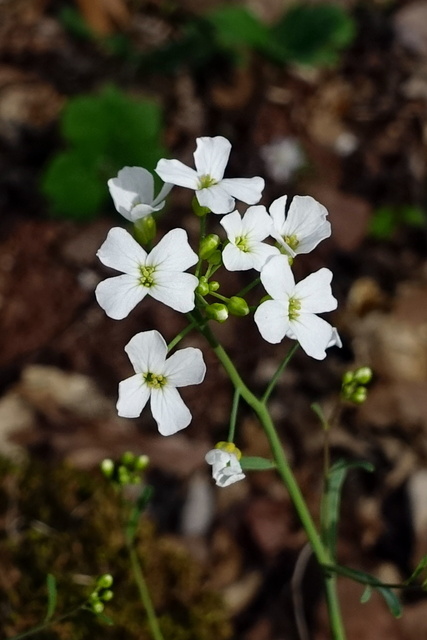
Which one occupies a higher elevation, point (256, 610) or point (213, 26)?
point (213, 26)

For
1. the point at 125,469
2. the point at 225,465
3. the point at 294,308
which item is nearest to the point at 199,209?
the point at 294,308

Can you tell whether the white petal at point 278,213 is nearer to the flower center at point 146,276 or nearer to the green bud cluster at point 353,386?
the flower center at point 146,276

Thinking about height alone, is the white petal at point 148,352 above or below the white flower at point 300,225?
below

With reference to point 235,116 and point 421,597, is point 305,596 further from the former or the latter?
point 235,116

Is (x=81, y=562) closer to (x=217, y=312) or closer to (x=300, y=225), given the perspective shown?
(x=217, y=312)

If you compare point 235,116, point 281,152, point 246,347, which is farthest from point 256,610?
point 235,116

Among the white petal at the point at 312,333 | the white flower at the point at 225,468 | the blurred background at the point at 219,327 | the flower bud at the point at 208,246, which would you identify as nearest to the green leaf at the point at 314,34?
the blurred background at the point at 219,327

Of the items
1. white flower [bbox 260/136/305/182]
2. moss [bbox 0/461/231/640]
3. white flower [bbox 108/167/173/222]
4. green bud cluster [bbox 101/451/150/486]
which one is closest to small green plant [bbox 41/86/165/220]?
white flower [bbox 260/136/305/182]

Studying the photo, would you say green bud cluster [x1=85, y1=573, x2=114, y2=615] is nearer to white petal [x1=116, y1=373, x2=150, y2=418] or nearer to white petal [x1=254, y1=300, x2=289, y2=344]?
white petal [x1=116, y1=373, x2=150, y2=418]
